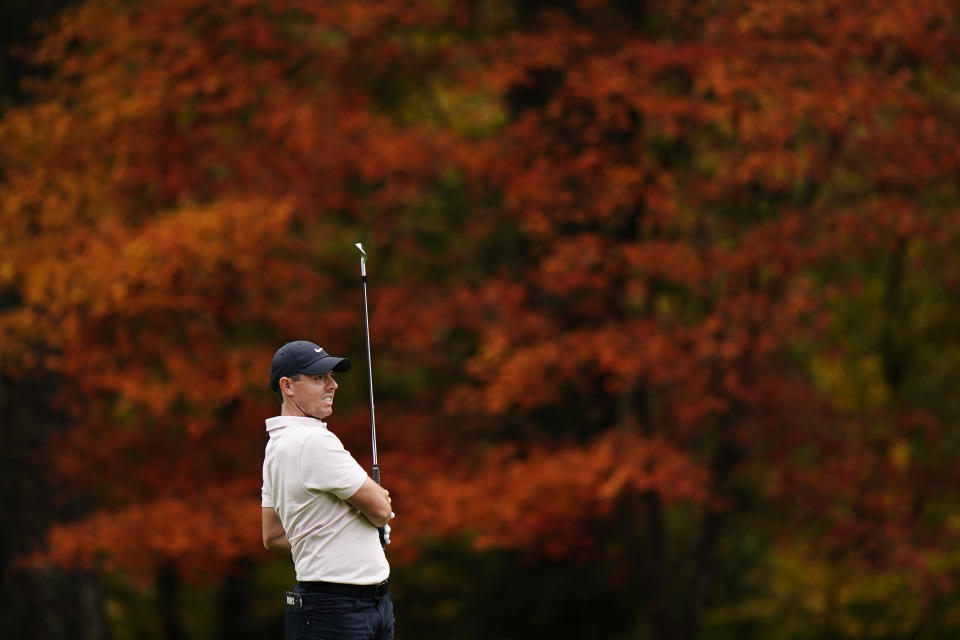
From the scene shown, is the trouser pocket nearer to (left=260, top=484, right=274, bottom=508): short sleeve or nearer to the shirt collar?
(left=260, top=484, right=274, bottom=508): short sleeve

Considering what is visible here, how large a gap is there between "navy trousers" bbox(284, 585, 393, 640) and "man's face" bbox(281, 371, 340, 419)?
58 centimetres

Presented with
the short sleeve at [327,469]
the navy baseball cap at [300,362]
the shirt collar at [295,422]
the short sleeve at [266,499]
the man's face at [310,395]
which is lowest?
the short sleeve at [266,499]

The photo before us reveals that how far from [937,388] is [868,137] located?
3524 mm

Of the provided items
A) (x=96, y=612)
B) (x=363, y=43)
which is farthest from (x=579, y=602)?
(x=363, y=43)

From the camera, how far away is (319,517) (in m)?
3.88

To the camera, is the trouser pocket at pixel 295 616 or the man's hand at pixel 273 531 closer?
the trouser pocket at pixel 295 616

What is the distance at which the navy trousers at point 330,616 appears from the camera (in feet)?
12.7

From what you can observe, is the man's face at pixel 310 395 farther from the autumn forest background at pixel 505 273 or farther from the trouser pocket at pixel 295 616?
the autumn forest background at pixel 505 273

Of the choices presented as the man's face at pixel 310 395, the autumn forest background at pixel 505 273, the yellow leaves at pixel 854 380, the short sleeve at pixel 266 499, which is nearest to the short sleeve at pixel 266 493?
the short sleeve at pixel 266 499

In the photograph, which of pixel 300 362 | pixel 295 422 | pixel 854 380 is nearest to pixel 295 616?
pixel 295 422

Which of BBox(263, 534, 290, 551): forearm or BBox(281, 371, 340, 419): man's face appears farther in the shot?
BBox(263, 534, 290, 551): forearm

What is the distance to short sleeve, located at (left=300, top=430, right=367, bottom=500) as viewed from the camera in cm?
376

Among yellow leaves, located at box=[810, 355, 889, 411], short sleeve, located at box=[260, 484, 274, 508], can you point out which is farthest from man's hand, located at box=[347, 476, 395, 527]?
yellow leaves, located at box=[810, 355, 889, 411]

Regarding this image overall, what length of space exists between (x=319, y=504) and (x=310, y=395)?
35 cm
